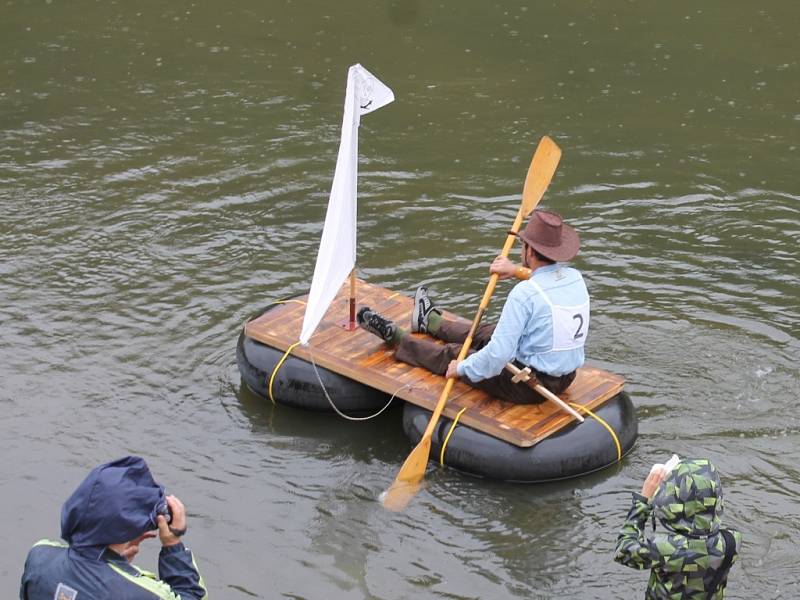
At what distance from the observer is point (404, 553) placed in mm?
8109

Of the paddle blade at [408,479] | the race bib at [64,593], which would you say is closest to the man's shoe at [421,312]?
the paddle blade at [408,479]

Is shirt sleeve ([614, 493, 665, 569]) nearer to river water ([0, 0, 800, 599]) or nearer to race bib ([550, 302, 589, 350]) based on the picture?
river water ([0, 0, 800, 599])

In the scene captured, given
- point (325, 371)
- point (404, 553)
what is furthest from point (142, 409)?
point (404, 553)

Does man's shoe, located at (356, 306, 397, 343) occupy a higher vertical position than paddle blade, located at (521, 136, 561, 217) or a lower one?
lower

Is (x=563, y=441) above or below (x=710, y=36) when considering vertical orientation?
below

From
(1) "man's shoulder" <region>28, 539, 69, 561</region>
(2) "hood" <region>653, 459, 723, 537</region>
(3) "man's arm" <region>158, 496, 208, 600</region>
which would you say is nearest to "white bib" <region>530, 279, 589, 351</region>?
(2) "hood" <region>653, 459, 723, 537</region>

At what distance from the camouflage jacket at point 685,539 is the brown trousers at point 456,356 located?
285cm

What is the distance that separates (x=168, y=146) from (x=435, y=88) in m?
4.09

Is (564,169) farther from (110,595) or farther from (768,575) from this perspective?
(110,595)

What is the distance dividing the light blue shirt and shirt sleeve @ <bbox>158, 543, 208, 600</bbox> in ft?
12.8

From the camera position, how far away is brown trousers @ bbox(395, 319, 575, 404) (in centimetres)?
878

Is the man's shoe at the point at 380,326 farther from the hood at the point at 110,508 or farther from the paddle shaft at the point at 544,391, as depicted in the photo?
the hood at the point at 110,508

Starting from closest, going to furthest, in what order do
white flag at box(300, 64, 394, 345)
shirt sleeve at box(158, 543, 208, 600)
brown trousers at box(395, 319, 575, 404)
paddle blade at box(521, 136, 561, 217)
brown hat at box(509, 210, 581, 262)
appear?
shirt sleeve at box(158, 543, 208, 600) → brown hat at box(509, 210, 581, 262) → brown trousers at box(395, 319, 575, 404) → white flag at box(300, 64, 394, 345) → paddle blade at box(521, 136, 561, 217)

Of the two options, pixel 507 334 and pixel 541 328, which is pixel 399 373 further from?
pixel 541 328
